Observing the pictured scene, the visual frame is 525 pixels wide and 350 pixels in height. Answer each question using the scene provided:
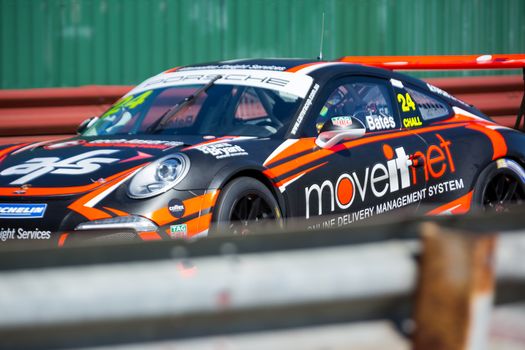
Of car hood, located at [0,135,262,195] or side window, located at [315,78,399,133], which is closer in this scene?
car hood, located at [0,135,262,195]

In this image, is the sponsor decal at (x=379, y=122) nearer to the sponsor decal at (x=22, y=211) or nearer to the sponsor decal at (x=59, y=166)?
the sponsor decal at (x=59, y=166)

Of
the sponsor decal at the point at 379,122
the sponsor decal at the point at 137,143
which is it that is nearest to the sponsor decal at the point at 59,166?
the sponsor decal at the point at 137,143

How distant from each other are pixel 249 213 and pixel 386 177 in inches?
48.3

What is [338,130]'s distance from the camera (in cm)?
601

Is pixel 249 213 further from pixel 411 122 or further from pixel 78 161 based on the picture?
pixel 411 122

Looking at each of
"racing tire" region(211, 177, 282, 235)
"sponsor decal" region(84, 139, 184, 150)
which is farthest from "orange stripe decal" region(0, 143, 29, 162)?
"racing tire" region(211, 177, 282, 235)

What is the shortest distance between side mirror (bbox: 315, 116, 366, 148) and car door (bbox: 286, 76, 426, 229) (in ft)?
0.15

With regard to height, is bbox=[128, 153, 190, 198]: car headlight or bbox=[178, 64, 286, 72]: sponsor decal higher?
bbox=[178, 64, 286, 72]: sponsor decal

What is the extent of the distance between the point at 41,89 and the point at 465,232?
6867mm

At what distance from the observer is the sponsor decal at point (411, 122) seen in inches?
269

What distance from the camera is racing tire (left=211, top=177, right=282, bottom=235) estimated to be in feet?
17.2

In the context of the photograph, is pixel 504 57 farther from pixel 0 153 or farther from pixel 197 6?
pixel 0 153

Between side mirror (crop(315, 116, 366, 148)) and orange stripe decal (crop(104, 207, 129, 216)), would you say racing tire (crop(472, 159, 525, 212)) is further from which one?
orange stripe decal (crop(104, 207, 129, 216))

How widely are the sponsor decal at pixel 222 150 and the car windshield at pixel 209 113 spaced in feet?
1.42
